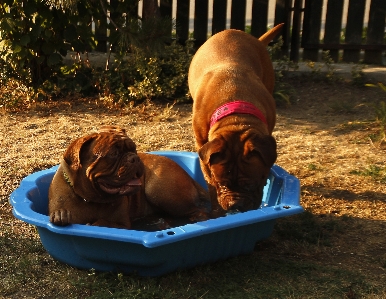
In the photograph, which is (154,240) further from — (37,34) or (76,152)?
(37,34)

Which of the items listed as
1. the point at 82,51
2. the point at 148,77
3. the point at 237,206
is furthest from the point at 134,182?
the point at 82,51

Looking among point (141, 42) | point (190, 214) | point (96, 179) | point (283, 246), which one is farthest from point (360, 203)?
point (141, 42)

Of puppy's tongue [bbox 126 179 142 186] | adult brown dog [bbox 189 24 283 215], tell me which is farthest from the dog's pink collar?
puppy's tongue [bbox 126 179 142 186]

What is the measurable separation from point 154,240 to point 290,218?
167cm

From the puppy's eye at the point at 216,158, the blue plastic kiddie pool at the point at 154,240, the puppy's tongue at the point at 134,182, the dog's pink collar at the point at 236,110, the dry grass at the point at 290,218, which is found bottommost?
the dry grass at the point at 290,218

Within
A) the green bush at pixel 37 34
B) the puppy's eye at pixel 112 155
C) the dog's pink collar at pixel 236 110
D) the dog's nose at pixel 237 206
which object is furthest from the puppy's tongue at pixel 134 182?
the green bush at pixel 37 34

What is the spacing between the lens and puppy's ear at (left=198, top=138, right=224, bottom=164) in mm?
3820

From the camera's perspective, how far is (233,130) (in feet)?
13.0

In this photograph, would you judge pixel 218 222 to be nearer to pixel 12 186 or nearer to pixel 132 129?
pixel 12 186

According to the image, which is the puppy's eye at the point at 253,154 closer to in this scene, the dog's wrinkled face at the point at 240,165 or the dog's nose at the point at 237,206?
the dog's wrinkled face at the point at 240,165

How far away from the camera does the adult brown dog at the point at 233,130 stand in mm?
3820

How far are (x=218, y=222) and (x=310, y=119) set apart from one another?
3916mm

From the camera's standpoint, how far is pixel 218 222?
10.8ft

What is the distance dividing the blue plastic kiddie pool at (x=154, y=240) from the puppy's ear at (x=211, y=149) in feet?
1.56
